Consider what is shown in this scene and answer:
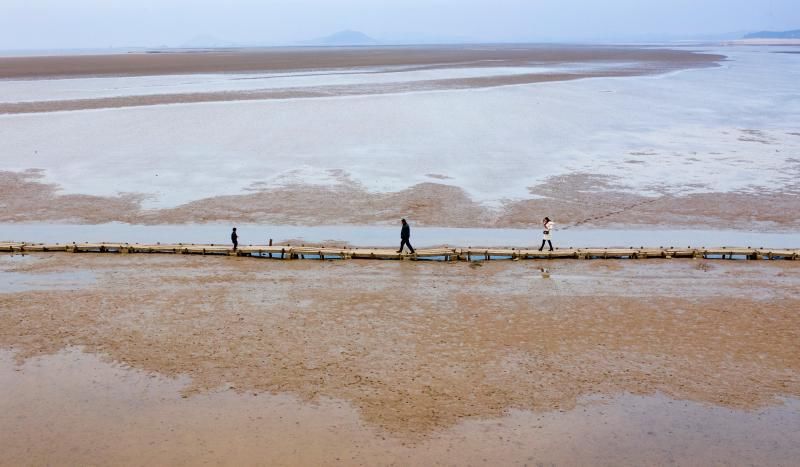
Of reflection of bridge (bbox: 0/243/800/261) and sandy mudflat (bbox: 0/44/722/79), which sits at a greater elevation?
sandy mudflat (bbox: 0/44/722/79)

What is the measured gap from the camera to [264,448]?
449 inches

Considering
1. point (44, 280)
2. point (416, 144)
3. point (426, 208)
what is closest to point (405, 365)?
point (44, 280)

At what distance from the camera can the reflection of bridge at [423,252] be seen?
2100cm

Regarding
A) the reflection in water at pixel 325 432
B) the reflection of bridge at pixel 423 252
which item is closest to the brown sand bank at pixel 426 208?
the reflection of bridge at pixel 423 252

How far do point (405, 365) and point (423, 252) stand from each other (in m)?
7.35

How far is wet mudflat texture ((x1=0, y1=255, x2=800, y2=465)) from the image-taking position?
37.9ft

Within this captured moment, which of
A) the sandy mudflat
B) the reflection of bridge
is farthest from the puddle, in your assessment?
the sandy mudflat

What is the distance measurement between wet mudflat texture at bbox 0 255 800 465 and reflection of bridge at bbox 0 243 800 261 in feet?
2.22

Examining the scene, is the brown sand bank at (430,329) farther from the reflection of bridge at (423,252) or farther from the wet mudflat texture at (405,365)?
the reflection of bridge at (423,252)

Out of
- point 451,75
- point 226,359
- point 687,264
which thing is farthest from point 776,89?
point 226,359

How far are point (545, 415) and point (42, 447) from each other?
8547 mm

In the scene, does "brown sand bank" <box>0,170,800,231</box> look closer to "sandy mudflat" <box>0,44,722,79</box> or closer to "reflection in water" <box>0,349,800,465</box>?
"reflection in water" <box>0,349,800,465</box>

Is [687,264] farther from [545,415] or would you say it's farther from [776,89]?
[776,89]

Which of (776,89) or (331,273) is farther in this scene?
(776,89)
